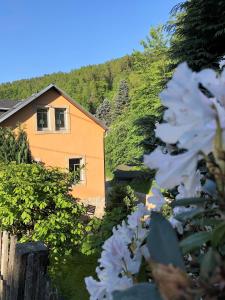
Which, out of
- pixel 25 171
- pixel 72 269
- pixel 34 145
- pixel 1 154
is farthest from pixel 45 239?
pixel 34 145

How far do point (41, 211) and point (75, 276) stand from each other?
1197 millimetres

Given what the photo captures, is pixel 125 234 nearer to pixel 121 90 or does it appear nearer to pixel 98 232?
pixel 98 232

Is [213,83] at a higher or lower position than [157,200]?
higher

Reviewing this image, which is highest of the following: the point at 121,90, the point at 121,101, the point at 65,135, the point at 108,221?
the point at 121,90

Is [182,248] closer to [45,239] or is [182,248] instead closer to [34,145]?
[45,239]

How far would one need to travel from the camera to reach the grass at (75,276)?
474 centimetres

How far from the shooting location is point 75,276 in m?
5.11

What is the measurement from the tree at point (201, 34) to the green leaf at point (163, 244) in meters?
7.93

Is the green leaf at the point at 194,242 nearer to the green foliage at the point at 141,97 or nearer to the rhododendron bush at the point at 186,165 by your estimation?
the rhododendron bush at the point at 186,165

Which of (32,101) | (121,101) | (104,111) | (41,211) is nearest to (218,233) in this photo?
(41,211)

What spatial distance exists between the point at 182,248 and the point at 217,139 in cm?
18

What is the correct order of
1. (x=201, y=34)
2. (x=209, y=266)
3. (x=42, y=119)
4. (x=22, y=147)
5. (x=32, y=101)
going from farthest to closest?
1. (x=42, y=119)
2. (x=32, y=101)
3. (x=22, y=147)
4. (x=201, y=34)
5. (x=209, y=266)

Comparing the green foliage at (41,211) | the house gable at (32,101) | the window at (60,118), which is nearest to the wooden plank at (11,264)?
the green foliage at (41,211)

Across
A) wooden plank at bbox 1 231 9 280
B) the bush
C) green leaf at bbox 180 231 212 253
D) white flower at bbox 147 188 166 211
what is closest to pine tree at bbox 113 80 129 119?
the bush
